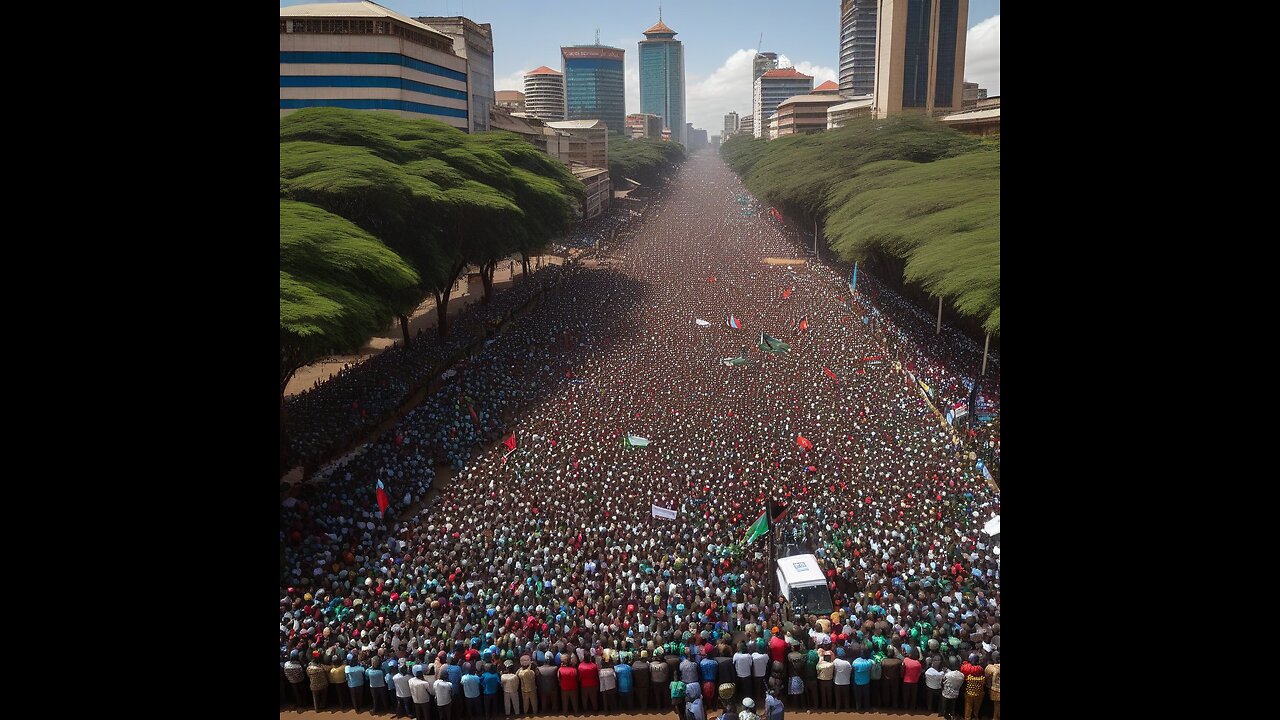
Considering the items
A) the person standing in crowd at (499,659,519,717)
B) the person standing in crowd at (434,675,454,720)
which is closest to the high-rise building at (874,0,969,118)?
the person standing in crowd at (499,659,519,717)

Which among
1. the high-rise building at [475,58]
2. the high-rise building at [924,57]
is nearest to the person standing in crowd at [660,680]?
the high-rise building at [475,58]

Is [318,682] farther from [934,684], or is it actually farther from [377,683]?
[934,684]

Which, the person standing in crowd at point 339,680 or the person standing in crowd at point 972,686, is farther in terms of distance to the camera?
the person standing in crowd at point 339,680

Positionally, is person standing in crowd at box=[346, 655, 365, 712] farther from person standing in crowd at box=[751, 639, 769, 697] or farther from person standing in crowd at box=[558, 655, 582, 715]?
person standing in crowd at box=[751, 639, 769, 697]

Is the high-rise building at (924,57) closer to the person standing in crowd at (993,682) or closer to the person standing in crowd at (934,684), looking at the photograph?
the person standing in crowd at (993,682)
